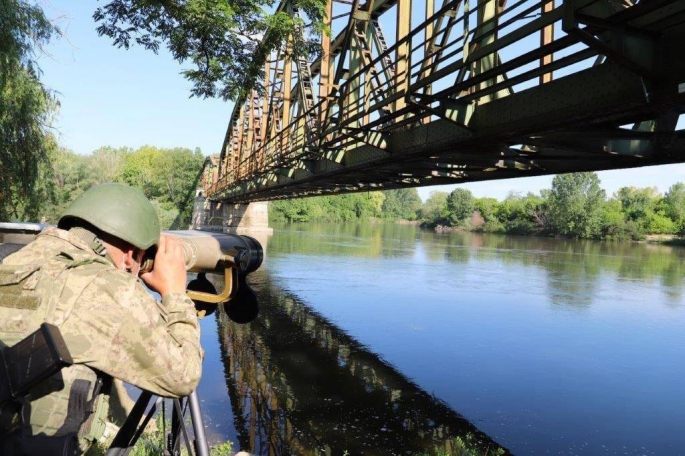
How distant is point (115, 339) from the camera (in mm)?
1765

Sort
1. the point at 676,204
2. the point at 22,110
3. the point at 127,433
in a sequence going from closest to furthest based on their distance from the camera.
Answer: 1. the point at 127,433
2. the point at 22,110
3. the point at 676,204

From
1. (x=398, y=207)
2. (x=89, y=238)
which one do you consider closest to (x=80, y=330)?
(x=89, y=238)

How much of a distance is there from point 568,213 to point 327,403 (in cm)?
6973

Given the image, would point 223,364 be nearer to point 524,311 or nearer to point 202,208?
point 524,311

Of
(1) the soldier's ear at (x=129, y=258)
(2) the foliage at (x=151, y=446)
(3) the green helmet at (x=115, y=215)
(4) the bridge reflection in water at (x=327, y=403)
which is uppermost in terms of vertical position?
(3) the green helmet at (x=115, y=215)

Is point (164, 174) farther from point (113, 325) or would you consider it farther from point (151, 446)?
point (113, 325)

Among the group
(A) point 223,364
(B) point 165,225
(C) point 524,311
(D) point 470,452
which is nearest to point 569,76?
(D) point 470,452

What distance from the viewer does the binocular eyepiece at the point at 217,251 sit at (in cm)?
254

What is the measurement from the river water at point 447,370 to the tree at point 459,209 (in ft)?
223

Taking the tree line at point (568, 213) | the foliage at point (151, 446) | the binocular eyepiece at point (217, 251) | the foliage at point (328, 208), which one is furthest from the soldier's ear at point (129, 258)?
the foliage at point (328, 208)

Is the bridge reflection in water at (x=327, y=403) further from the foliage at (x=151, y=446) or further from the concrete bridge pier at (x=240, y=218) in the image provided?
the concrete bridge pier at (x=240, y=218)

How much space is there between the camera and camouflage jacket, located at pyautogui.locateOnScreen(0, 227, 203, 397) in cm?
175

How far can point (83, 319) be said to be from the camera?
68.6 inches

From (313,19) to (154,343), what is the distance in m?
7.22
